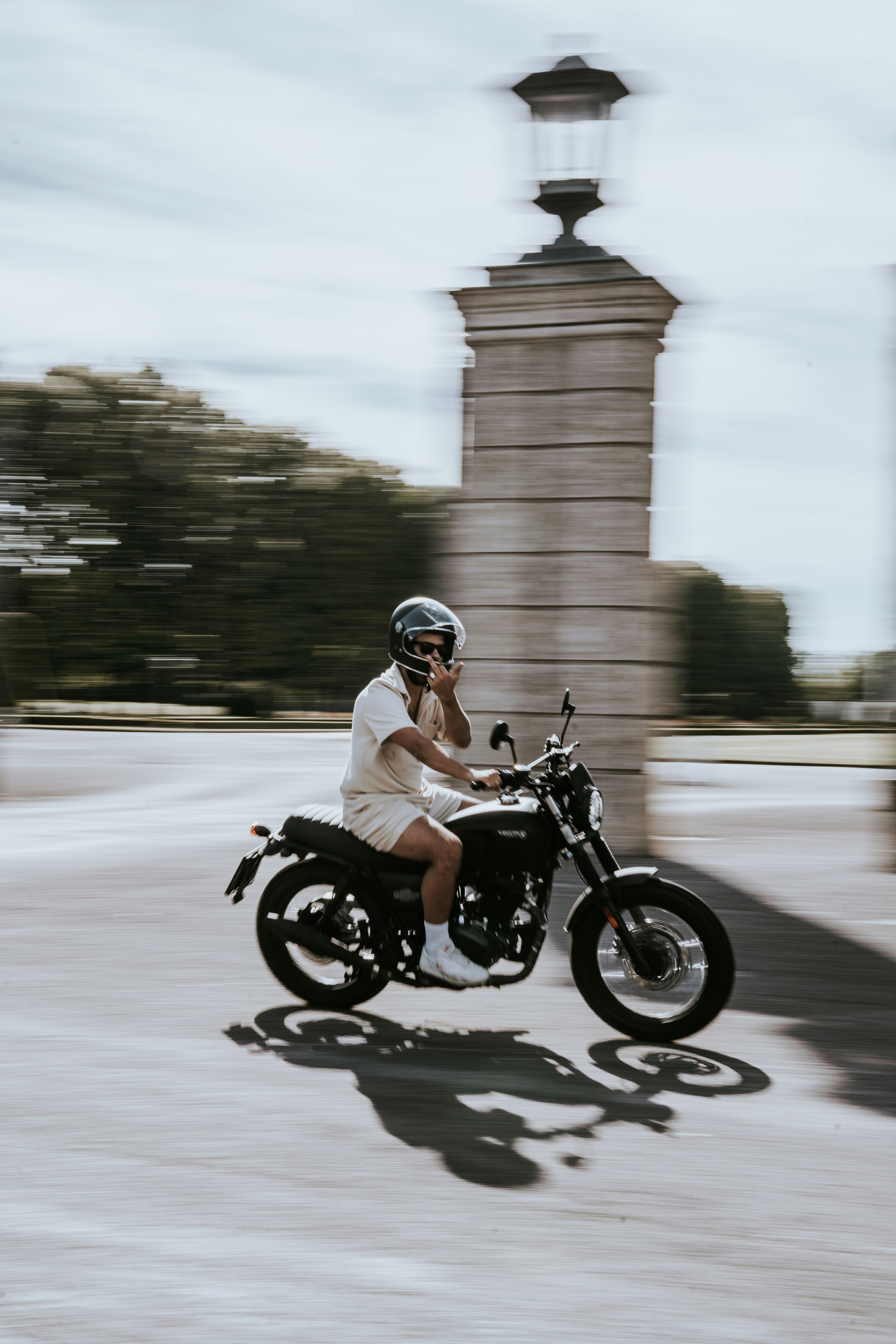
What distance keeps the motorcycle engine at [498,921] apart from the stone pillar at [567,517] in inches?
161

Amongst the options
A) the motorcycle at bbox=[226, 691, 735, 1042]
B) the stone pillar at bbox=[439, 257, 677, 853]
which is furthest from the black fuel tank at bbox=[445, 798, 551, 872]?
the stone pillar at bbox=[439, 257, 677, 853]

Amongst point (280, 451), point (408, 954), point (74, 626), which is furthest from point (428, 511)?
point (408, 954)

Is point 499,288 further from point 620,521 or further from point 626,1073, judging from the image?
point 626,1073

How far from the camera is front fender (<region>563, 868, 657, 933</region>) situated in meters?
4.77

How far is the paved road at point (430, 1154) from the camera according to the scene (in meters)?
2.85

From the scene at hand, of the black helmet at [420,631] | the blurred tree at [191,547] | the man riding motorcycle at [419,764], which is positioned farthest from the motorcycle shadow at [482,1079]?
the blurred tree at [191,547]

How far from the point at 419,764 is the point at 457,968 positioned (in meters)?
0.84

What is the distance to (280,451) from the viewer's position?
1111 inches

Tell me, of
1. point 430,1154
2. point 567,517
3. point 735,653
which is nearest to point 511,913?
point 430,1154

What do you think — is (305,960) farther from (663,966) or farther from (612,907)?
(663,966)

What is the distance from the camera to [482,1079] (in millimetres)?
4379

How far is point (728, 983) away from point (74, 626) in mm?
22587

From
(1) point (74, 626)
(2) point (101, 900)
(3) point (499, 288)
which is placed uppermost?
(3) point (499, 288)

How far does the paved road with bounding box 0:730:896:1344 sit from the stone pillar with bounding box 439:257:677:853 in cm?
234
